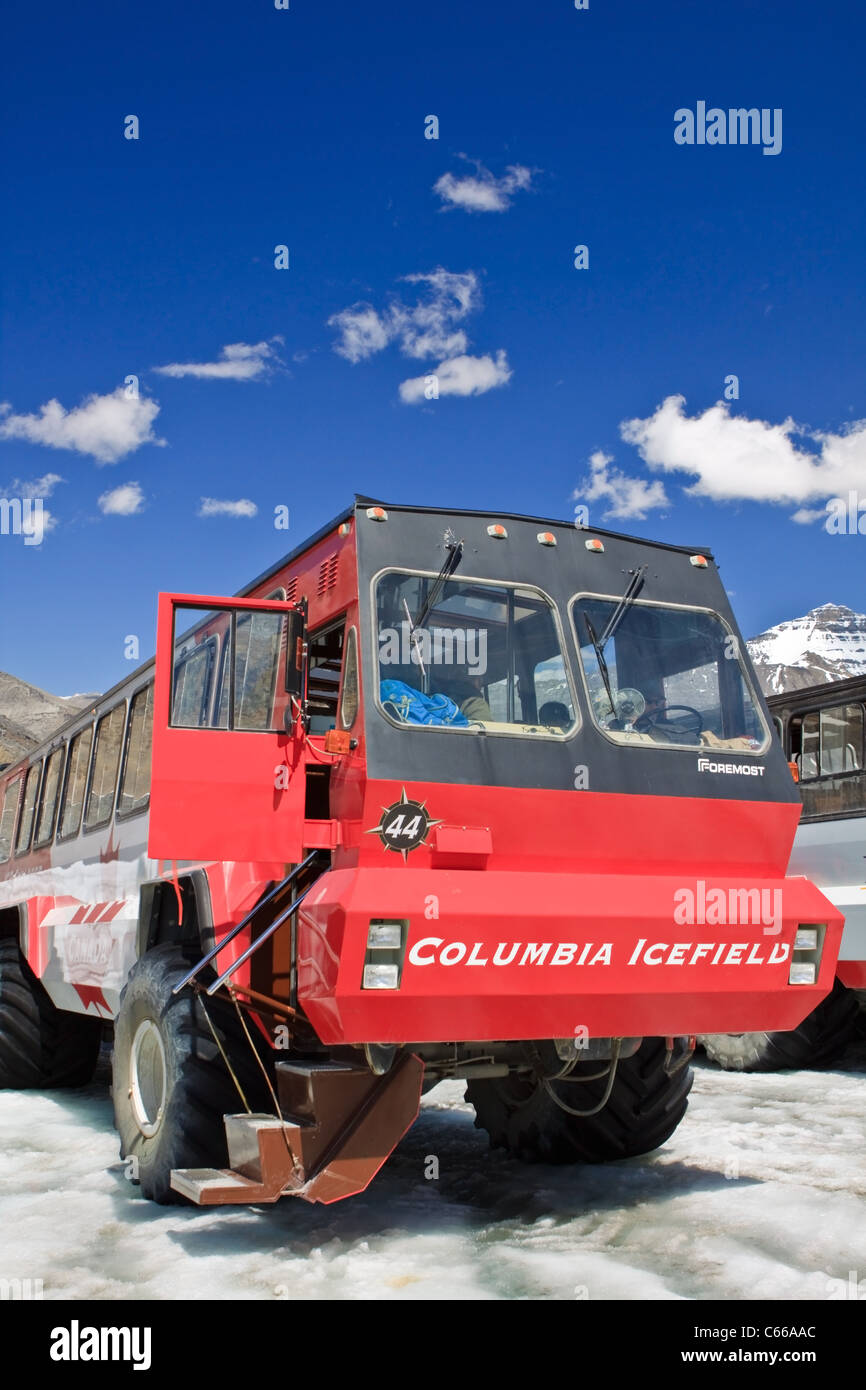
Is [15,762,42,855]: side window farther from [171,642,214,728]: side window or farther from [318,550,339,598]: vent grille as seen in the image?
[318,550,339,598]: vent grille

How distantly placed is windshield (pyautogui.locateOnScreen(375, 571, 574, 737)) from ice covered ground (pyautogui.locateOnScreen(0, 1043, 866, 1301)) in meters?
2.10

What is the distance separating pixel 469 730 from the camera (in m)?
5.10

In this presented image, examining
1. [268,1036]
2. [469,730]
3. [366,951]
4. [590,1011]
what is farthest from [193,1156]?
[469,730]

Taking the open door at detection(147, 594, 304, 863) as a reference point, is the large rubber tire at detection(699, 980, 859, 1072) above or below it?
below

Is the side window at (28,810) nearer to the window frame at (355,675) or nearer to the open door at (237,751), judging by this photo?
the open door at (237,751)

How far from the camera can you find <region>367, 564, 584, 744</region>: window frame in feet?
16.4

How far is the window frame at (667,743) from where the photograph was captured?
17.8 feet

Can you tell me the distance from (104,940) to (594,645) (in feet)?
12.4

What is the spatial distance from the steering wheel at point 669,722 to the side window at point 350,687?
1330 millimetres

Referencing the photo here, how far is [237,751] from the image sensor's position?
5.14 metres
